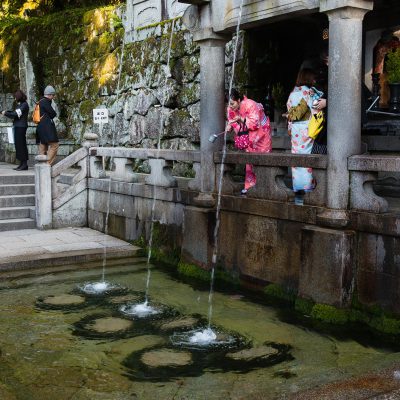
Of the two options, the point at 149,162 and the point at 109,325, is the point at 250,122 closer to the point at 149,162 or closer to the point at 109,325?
the point at 149,162

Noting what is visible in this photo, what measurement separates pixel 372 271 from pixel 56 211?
7.55m

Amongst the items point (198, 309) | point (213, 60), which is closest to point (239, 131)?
point (213, 60)

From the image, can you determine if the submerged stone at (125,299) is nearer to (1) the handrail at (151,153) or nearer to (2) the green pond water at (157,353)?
(2) the green pond water at (157,353)

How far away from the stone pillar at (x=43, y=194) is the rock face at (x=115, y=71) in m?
3.07

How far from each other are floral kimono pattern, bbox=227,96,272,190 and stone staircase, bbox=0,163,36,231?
17.2ft

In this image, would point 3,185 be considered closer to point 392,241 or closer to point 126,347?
point 126,347

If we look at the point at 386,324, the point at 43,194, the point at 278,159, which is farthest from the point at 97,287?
the point at 43,194

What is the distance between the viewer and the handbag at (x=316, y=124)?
26.6 feet

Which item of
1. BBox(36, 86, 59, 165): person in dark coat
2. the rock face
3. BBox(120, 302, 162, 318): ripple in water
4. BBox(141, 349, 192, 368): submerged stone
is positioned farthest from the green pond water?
BBox(36, 86, 59, 165): person in dark coat

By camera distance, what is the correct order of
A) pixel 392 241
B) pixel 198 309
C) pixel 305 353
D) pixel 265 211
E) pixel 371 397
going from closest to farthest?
pixel 371 397 → pixel 305 353 → pixel 392 241 → pixel 198 309 → pixel 265 211

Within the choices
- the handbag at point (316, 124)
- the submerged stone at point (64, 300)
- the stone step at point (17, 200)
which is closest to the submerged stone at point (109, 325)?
the submerged stone at point (64, 300)

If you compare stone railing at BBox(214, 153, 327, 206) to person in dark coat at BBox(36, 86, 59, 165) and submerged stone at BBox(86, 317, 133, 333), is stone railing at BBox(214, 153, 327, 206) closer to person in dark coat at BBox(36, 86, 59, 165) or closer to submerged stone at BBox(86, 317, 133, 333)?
submerged stone at BBox(86, 317, 133, 333)

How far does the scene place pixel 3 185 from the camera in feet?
42.6

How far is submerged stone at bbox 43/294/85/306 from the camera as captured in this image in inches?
299
